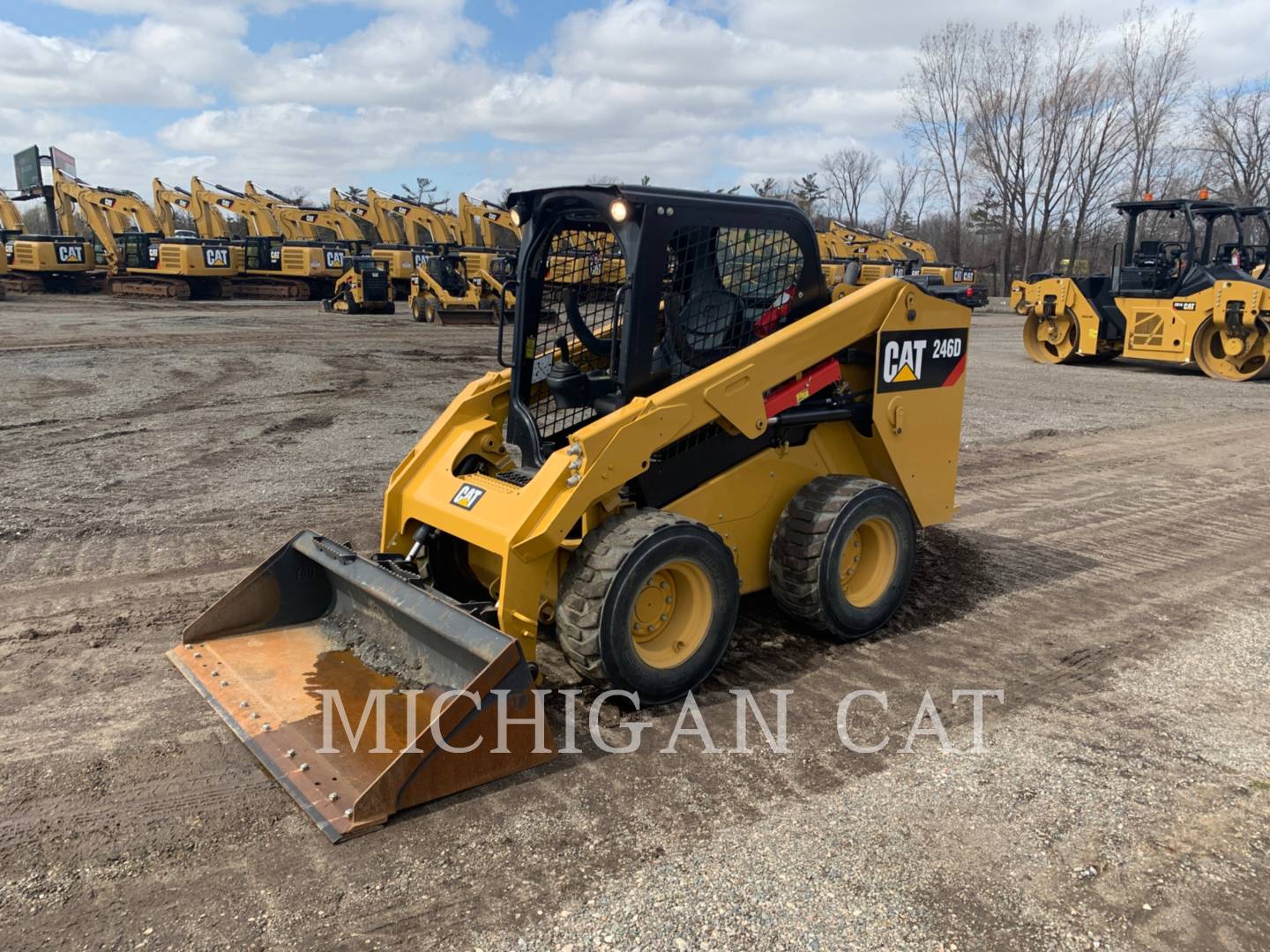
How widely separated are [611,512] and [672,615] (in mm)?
508

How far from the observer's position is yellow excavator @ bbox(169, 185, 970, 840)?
332 cm

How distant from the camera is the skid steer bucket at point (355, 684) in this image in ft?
9.80

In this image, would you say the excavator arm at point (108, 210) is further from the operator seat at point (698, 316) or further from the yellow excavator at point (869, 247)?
the operator seat at point (698, 316)

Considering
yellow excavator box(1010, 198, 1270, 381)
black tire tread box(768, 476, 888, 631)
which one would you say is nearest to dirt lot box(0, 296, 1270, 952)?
black tire tread box(768, 476, 888, 631)

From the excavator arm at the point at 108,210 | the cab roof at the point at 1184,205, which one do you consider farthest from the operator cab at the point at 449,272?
the cab roof at the point at 1184,205

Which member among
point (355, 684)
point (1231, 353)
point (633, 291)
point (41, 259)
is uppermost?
point (41, 259)

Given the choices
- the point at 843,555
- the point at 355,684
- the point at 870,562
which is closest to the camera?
the point at 355,684

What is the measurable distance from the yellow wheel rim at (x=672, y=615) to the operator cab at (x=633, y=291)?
2.57 ft

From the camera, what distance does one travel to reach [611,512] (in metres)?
3.75

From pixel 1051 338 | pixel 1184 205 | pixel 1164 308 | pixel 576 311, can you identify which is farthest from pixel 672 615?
pixel 1051 338

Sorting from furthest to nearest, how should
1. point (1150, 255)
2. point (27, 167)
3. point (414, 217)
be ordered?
point (27, 167) < point (414, 217) < point (1150, 255)

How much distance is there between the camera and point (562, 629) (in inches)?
139

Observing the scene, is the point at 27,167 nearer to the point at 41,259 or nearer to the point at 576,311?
the point at 41,259

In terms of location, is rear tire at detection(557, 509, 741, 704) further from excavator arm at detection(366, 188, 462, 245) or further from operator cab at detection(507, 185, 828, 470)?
excavator arm at detection(366, 188, 462, 245)
